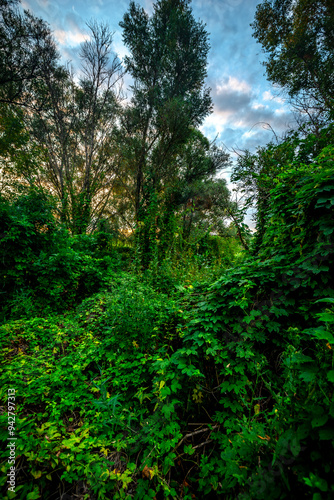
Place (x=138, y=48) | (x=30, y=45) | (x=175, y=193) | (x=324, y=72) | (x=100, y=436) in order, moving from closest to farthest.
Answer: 1. (x=100, y=436)
2. (x=175, y=193)
3. (x=324, y=72)
4. (x=30, y=45)
5. (x=138, y=48)

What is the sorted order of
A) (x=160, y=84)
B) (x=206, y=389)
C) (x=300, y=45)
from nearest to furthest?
1. (x=206, y=389)
2. (x=300, y=45)
3. (x=160, y=84)

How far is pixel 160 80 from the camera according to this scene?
10.5 m

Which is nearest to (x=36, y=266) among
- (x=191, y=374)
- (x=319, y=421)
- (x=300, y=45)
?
(x=191, y=374)

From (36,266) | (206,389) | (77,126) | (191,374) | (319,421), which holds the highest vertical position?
(77,126)

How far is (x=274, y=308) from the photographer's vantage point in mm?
1636

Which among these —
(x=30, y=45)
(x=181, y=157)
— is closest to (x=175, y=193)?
(x=181, y=157)

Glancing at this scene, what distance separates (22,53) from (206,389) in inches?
548

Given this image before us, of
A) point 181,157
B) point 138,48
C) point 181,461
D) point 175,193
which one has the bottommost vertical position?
→ point 181,461

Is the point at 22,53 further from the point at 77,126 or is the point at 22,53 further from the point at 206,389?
the point at 206,389

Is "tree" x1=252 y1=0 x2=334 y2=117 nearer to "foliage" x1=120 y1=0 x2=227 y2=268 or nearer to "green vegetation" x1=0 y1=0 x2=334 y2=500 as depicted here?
"foliage" x1=120 y1=0 x2=227 y2=268

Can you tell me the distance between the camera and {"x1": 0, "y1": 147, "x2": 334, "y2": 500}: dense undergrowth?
0.91m

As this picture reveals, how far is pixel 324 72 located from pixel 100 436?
12638mm

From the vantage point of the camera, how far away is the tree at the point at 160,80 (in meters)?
9.67

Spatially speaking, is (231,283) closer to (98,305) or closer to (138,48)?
(98,305)
